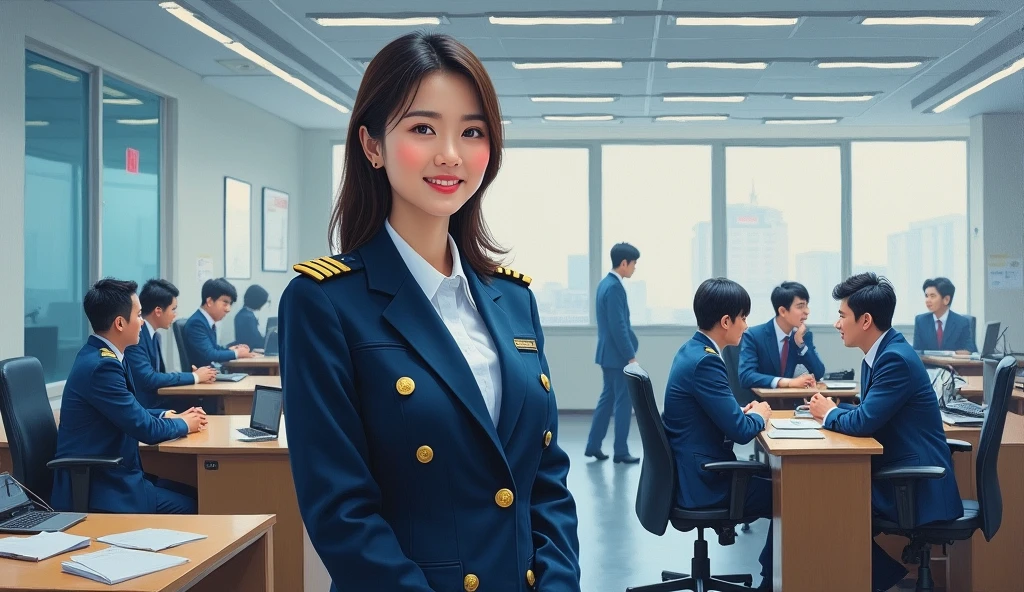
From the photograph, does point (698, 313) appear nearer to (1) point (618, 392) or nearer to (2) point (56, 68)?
(1) point (618, 392)

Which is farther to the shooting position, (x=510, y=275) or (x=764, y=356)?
(x=764, y=356)

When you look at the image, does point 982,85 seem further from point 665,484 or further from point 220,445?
point 220,445

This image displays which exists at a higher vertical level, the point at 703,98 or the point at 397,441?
the point at 703,98

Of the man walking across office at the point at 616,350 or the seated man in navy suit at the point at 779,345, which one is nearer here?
the seated man in navy suit at the point at 779,345

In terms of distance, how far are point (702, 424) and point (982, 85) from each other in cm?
526

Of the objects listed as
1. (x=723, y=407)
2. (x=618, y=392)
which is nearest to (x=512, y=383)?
(x=723, y=407)

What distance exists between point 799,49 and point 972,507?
12.1 feet

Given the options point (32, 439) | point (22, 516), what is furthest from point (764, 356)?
point (22, 516)

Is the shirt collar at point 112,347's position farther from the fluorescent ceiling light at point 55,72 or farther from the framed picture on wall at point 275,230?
the framed picture on wall at point 275,230

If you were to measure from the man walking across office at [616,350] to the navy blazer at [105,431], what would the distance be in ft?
13.2

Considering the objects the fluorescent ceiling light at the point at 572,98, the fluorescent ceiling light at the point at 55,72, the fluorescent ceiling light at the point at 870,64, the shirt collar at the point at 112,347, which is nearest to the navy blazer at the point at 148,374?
the shirt collar at the point at 112,347

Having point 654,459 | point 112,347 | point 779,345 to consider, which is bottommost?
point 654,459

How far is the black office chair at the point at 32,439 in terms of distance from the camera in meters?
3.41

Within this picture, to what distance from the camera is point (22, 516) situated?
2543 mm
